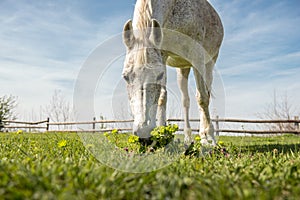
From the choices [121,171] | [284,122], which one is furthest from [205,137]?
[284,122]

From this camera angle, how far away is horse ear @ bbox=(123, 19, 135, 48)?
11.0ft

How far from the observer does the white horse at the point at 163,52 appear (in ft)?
9.84

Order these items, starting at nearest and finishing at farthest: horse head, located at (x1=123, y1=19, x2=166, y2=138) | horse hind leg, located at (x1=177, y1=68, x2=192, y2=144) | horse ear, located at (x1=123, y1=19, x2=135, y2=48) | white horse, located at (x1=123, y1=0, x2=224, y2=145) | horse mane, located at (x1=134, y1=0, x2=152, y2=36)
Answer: horse head, located at (x1=123, y1=19, x2=166, y2=138) < white horse, located at (x1=123, y1=0, x2=224, y2=145) < horse ear, located at (x1=123, y1=19, x2=135, y2=48) < horse mane, located at (x1=134, y1=0, x2=152, y2=36) < horse hind leg, located at (x1=177, y1=68, x2=192, y2=144)

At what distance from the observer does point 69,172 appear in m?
1.43

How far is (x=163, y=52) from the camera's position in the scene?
12.7 ft

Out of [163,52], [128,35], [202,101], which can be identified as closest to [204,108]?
[202,101]

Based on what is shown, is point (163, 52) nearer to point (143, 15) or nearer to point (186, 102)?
point (143, 15)

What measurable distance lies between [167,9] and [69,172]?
3.39 metres

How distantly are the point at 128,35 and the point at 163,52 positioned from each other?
64cm

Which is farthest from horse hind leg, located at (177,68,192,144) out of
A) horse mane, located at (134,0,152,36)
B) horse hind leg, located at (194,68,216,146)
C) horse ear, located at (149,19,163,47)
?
horse ear, located at (149,19,163,47)

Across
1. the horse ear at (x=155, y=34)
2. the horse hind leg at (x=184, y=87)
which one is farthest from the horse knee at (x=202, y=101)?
the horse ear at (x=155, y=34)

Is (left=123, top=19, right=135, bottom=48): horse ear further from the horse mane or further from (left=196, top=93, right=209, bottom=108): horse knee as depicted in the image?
(left=196, top=93, right=209, bottom=108): horse knee

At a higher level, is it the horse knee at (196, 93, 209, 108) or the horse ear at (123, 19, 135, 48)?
the horse ear at (123, 19, 135, 48)

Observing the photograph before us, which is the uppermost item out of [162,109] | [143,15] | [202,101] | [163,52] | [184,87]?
[143,15]
